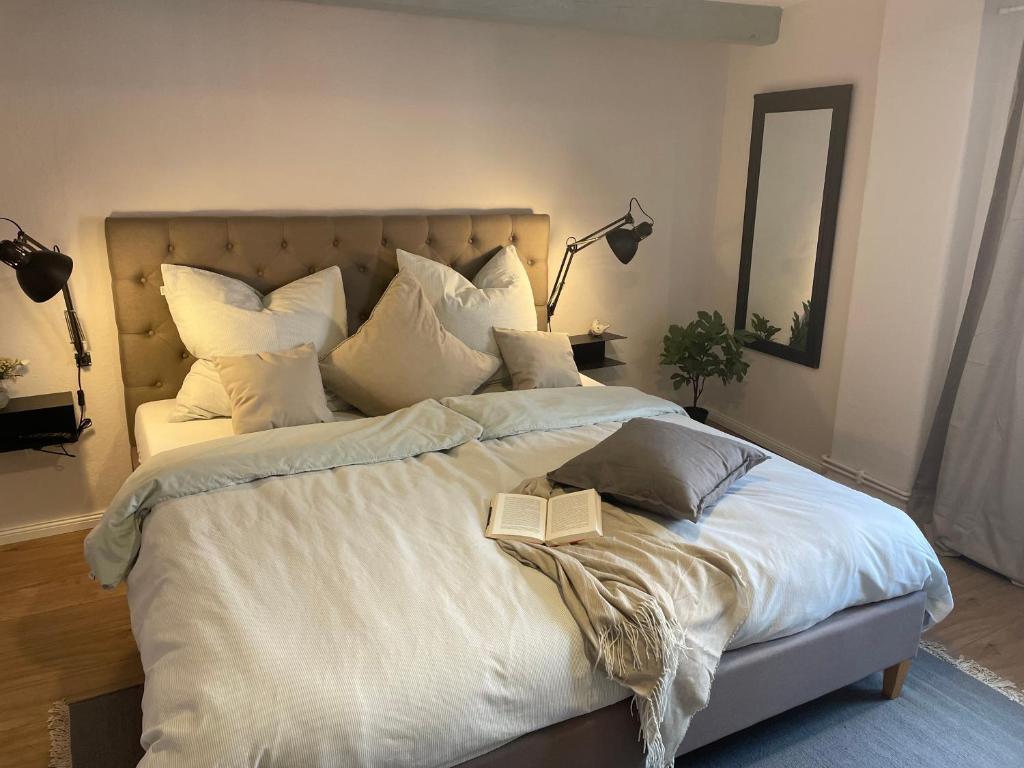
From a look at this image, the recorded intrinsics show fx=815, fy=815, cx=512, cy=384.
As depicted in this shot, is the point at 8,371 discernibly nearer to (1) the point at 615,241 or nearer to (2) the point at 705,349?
(1) the point at 615,241

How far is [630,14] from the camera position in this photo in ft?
11.0

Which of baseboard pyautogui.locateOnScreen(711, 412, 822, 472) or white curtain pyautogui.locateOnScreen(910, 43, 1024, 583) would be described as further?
baseboard pyautogui.locateOnScreen(711, 412, 822, 472)

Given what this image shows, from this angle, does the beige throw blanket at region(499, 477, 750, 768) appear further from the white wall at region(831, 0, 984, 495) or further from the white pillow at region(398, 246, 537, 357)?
the white wall at region(831, 0, 984, 495)

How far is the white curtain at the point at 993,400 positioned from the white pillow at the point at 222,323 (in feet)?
7.70

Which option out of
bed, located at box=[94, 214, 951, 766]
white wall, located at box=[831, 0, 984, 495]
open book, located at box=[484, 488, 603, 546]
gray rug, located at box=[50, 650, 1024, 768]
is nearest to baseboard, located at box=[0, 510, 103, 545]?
bed, located at box=[94, 214, 951, 766]

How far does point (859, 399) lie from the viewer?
3.46 m

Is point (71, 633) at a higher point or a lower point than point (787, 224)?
lower

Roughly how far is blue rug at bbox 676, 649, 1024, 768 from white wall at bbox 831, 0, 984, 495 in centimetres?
113

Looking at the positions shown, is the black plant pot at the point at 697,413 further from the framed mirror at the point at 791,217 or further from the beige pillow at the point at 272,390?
the beige pillow at the point at 272,390

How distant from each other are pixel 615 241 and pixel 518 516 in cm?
181

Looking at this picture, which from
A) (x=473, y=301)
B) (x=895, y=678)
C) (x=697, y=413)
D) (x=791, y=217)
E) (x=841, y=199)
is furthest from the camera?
(x=697, y=413)

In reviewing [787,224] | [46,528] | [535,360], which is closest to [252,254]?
[535,360]

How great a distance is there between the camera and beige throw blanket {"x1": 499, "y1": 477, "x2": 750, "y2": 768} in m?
1.70

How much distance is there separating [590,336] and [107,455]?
218 cm
